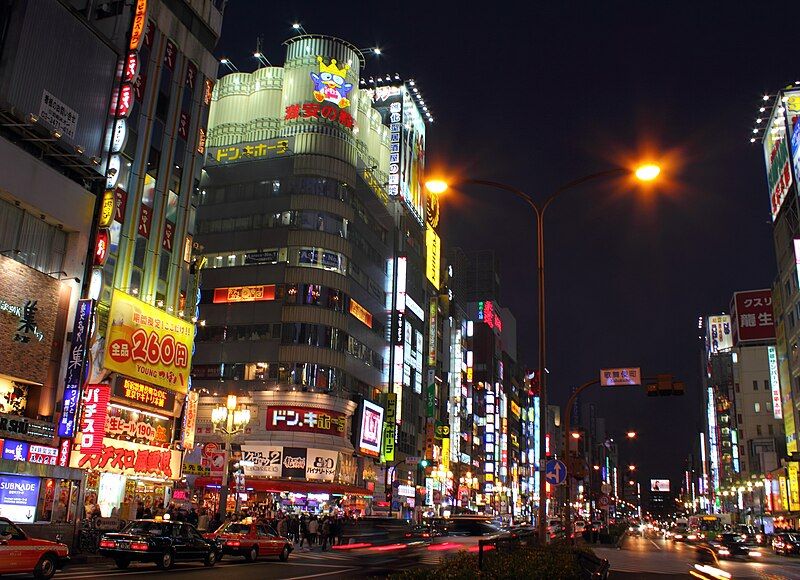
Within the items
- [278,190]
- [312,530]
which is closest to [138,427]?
[312,530]

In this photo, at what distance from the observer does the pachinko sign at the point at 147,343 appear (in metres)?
37.6

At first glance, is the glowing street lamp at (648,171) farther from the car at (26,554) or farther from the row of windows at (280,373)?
the row of windows at (280,373)

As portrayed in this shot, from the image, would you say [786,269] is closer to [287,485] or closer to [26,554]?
[287,485]

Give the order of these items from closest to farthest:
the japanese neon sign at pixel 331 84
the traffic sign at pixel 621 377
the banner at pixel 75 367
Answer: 1. the traffic sign at pixel 621 377
2. the banner at pixel 75 367
3. the japanese neon sign at pixel 331 84

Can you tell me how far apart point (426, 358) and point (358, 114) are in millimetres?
30682

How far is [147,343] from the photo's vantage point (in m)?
39.9

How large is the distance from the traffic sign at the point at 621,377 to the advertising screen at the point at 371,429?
40138mm

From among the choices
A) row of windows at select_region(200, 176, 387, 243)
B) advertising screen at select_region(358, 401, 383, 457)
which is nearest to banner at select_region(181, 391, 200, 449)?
advertising screen at select_region(358, 401, 383, 457)

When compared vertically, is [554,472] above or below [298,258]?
below

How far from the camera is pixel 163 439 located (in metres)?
43.1

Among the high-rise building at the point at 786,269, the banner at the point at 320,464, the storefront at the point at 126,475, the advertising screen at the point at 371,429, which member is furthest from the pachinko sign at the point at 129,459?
the high-rise building at the point at 786,269

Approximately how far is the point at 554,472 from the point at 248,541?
12854mm

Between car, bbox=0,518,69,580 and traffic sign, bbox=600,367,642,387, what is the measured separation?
60.6 ft

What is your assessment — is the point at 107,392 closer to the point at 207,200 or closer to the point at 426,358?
the point at 207,200
